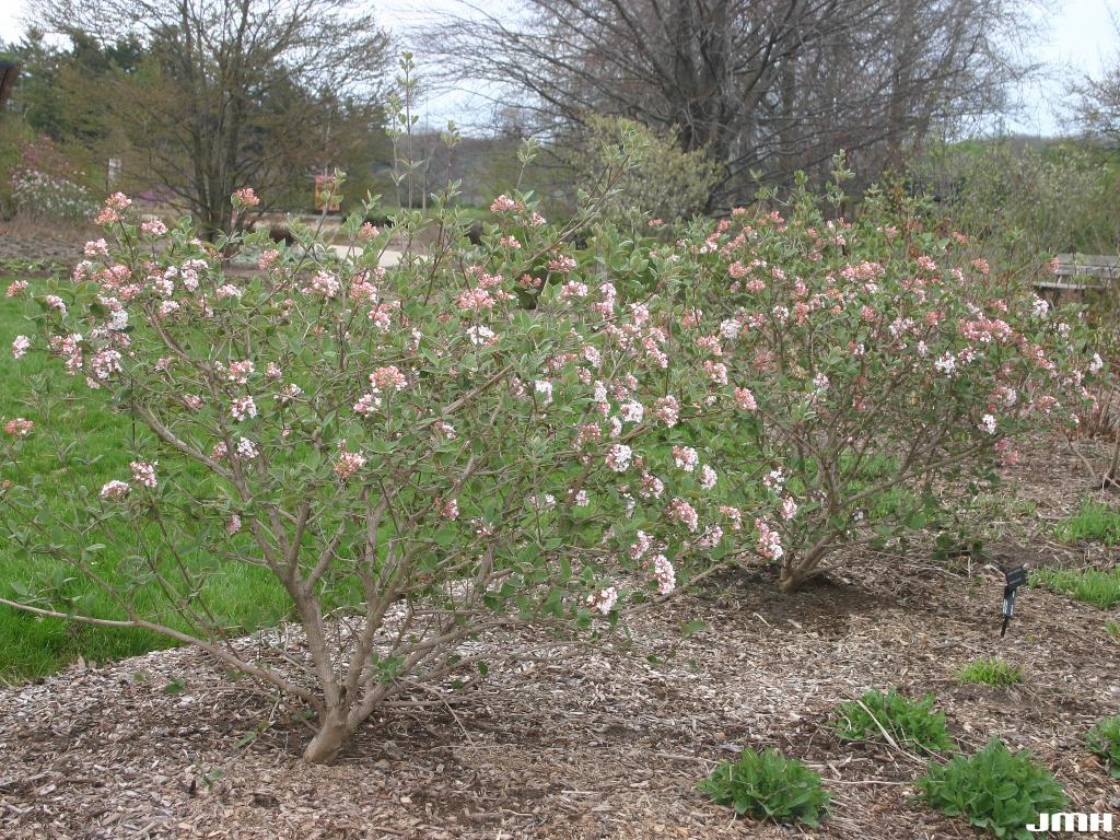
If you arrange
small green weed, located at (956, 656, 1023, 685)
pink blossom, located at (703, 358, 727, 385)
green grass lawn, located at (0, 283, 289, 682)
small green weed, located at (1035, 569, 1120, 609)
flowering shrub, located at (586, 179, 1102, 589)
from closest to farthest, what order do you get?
pink blossom, located at (703, 358, 727, 385) → green grass lawn, located at (0, 283, 289, 682) → small green weed, located at (956, 656, 1023, 685) → flowering shrub, located at (586, 179, 1102, 589) → small green weed, located at (1035, 569, 1120, 609)

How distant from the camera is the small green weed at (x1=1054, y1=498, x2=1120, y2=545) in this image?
509cm

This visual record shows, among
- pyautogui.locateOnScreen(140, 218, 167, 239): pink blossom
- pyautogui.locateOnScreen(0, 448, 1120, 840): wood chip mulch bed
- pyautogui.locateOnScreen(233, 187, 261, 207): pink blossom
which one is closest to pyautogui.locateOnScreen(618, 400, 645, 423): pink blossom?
pyautogui.locateOnScreen(0, 448, 1120, 840): wood chip mulch bed

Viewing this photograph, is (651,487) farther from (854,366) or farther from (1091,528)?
(1091,528)

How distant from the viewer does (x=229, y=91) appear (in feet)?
45.0

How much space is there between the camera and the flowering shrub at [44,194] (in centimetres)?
1648

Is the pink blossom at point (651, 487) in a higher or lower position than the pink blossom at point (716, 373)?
lower

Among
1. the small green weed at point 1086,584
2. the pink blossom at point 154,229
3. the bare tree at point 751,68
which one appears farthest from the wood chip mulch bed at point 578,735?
the bare tree at point 751,68

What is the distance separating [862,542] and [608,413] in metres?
2.00

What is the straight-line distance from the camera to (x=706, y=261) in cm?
428

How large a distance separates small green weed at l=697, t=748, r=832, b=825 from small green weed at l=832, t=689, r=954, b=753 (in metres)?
0.45

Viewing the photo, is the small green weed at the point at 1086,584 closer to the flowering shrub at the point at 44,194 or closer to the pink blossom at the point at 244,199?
the pink blossom at the point at 244,199

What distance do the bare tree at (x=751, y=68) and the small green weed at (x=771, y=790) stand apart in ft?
38.9

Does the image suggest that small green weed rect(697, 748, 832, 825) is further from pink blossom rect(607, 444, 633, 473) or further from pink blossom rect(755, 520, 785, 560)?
pink blossom rect(607, 444, 633, 473)

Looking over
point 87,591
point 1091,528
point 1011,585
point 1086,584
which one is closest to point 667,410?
point 1011,585
